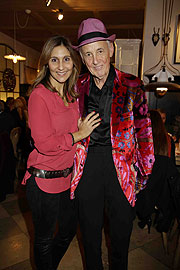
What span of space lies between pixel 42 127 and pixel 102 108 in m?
0.38

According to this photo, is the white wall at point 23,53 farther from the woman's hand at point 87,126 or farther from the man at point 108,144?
the woman's hand at point 87,126

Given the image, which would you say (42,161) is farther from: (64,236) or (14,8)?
(14,8)

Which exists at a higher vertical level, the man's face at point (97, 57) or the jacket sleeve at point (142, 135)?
the man's face at point (97, 57)

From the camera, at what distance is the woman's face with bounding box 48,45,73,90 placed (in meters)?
1.31

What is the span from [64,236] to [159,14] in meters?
4.58

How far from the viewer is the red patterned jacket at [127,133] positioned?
1299 millimetres

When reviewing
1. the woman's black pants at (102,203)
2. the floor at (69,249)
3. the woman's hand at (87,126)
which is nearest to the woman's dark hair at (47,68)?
the woman's hand at (87,126)

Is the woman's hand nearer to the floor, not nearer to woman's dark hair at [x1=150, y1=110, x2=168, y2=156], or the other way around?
woman's dark hair at [x1=150, y1=110, x2=168, y2=156]

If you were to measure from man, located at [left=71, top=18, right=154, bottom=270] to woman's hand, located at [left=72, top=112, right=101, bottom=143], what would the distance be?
0.06 m

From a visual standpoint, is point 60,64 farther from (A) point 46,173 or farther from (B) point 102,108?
(A) point 46,173

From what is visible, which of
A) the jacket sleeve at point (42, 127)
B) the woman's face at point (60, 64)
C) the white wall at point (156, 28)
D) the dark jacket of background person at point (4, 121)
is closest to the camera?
the jacket sleeve at point (42, 127)

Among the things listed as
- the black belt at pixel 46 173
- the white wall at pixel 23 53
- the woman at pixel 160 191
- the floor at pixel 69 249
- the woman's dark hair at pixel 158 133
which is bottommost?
the floor at pixel 69 249

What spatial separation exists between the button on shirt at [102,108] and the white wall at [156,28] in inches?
145

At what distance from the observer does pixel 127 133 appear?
1.31m
